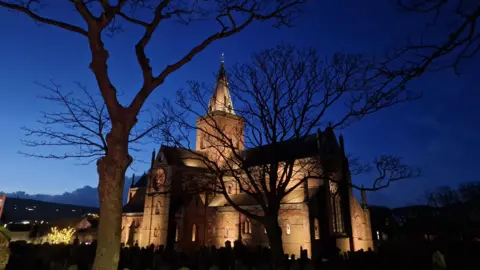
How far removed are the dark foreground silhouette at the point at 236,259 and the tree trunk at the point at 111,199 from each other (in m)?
6.15

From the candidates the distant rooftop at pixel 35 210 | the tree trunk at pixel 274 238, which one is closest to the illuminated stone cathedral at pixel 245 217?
the tree trunk at pixel 274 238

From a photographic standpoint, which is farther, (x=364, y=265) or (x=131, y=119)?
(x=364, y=265)

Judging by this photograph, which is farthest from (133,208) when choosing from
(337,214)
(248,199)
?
(337,214)

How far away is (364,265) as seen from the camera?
590 inches

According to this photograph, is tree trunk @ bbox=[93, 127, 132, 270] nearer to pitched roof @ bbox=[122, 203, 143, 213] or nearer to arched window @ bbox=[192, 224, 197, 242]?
arched window @ bbox=[192, 224, 197, 242]

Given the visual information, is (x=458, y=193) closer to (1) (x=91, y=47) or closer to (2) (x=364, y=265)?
(2) (x=364, y=265)

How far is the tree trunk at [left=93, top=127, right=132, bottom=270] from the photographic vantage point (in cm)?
555

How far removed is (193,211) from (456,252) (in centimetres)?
2460

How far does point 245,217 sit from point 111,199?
27.1m

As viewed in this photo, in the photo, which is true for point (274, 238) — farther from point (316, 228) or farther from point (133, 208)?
point (133, 208)

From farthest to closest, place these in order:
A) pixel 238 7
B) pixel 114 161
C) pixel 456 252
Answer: pixel 456 252 → pixel 238 7 → pixel 114 161

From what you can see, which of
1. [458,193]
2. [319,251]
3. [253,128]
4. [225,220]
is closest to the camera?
[253,128]

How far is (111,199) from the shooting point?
5.77 meters

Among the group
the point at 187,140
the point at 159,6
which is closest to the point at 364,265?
the point at 187,140
